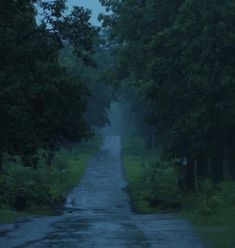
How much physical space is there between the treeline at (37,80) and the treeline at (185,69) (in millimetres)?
7319

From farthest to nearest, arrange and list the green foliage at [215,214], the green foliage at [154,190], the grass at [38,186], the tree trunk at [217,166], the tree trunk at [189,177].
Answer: the tree trunk at [189,177], the tree trunk at [217,166], the green foliage at [154,190], the grass at [38,186], the green foliage at [215,214]

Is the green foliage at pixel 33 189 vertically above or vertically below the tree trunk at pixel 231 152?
below

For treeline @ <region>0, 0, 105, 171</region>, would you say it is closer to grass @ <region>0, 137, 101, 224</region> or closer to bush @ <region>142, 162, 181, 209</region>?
grass @ <region>0, 137, 101, 224</region>

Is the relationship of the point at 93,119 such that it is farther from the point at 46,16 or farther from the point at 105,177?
the point at 46,16

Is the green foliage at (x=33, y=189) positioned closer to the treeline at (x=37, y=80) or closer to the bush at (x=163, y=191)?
the bush at (x=163, y=191)

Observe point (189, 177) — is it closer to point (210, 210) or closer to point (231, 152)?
point (231, 152)

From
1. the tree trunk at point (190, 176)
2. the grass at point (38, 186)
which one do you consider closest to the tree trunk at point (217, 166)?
the tree trunk at point (190, 176)

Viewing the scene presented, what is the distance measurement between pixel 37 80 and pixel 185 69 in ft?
42.1

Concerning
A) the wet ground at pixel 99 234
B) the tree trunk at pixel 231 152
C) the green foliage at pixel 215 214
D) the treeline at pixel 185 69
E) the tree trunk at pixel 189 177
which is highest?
the treeline at pixel 185 69

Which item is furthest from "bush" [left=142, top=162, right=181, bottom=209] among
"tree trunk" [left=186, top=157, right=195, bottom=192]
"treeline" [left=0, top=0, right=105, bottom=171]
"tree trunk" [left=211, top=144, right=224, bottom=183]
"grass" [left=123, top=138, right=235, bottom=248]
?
"treeline" [left=0, top=0, right=105, bottom=171]

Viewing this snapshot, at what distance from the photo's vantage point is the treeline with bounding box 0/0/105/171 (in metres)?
17.5

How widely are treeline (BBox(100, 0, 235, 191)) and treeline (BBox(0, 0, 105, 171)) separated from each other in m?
7.32

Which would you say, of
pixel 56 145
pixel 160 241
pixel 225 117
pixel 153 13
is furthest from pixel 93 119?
pixel 160 241

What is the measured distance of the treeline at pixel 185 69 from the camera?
26.6 m
